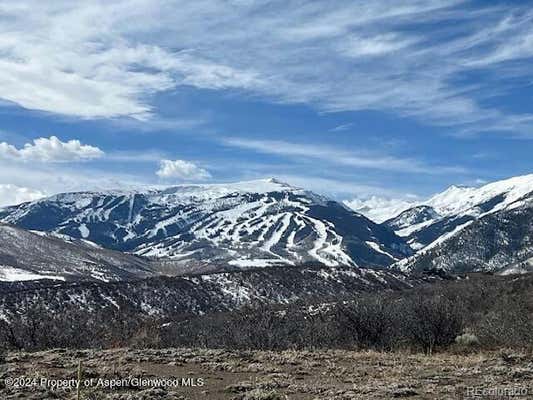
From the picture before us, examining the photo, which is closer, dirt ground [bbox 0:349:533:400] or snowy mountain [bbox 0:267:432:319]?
dirt ground [bbox 0:349:533:400]

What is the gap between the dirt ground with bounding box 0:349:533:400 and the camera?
52.0 ft

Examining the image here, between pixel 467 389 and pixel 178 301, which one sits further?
pixel 178 301

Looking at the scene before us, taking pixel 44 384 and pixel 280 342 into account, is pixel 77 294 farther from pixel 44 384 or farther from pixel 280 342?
pixel 44 384

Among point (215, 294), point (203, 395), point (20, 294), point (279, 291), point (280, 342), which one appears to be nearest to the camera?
point (203, 395)

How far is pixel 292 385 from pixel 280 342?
21491 millimetres

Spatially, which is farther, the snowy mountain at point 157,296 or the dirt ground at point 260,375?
the snowy mountain at point 157,296

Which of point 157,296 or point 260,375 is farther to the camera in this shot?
point 157,296

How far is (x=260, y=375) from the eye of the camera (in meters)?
19.1

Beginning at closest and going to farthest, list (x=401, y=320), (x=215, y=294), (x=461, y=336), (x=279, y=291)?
(x=461, y=336) → (x=401, y=320) → (x=215, y=294) → (x=279, y=291)

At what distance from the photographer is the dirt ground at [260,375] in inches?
624

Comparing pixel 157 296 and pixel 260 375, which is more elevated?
pixel 157 296

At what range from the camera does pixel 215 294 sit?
180 metres

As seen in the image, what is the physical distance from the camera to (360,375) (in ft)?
62.8

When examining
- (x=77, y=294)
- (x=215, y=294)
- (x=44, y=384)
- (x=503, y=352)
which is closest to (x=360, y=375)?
(x=503, y=352)
